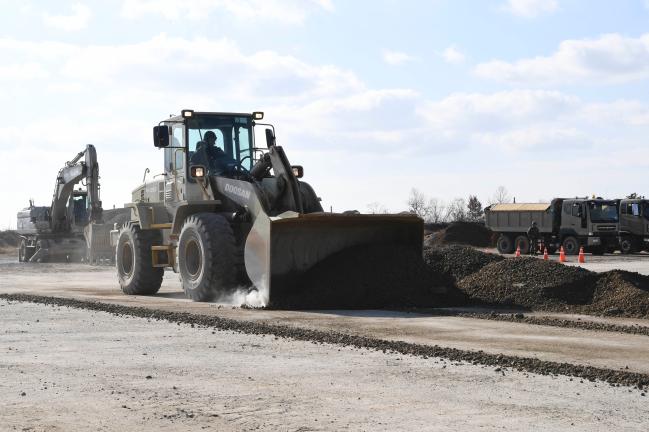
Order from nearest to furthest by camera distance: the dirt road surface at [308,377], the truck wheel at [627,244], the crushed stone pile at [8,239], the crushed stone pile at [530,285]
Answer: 1. the dirt road surface at [308,377]
2. the crushed stone pile at [530,285]
3. the truck wheel at [627,244]
4. the crushed stone pile at [8,239]

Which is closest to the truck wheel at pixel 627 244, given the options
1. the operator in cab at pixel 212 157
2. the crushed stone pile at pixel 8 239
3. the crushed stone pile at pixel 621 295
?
the crushed stone pile at pixel 621 295

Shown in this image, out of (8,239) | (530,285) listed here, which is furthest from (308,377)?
(8,239)

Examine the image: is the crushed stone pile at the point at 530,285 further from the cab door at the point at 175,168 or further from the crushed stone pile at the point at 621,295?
the cab door at the point at 175,168

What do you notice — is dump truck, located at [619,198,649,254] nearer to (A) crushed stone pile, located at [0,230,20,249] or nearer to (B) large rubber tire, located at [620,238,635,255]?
(B) large rubber tire, located at [620,238,635,255]

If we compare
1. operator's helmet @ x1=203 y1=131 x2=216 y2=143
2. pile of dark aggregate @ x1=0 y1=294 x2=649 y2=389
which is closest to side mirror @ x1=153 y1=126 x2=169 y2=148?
operator's helmet @ x1=203 y1=131 x2=216 y2=143

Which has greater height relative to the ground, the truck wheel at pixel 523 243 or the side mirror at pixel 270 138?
the side mirror at pixel 270 138

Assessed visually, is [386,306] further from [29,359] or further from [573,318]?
[29,359]

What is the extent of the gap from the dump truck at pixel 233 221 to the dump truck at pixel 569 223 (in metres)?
26.2

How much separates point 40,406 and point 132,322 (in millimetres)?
6364

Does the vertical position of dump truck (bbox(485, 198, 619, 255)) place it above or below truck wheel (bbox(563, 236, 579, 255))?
above

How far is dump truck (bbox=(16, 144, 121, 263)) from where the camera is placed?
125 ft

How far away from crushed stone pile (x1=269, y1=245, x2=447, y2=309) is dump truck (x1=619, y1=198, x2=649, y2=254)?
27.3m

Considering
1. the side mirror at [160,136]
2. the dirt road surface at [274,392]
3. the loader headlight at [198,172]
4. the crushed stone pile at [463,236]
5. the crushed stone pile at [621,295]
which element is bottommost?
the dirt road surface at [274,392]

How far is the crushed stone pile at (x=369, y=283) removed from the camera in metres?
16.1
